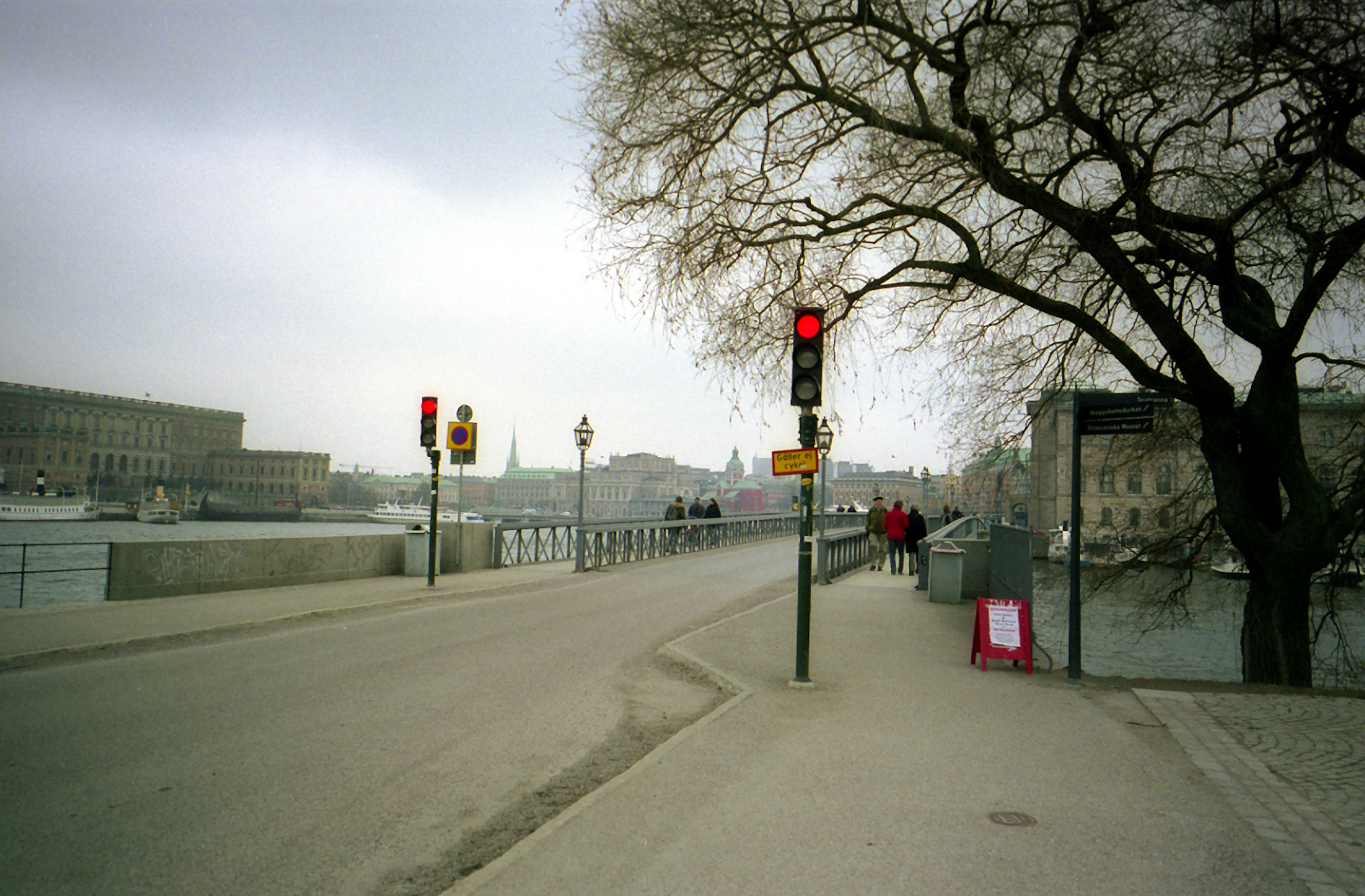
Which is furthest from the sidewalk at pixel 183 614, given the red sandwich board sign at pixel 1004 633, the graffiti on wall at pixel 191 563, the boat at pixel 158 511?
the boat at pixel 158 511

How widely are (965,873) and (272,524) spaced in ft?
210

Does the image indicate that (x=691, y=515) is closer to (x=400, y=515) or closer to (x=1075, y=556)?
(x=1075, y=556)

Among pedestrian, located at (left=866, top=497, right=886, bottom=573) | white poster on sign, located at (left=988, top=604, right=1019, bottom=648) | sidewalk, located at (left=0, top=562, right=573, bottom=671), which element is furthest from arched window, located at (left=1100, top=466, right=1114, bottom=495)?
sidewalk, located at (left=0, top=562, right=573, bottom=671)

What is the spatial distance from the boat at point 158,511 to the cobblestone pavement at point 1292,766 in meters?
57.3

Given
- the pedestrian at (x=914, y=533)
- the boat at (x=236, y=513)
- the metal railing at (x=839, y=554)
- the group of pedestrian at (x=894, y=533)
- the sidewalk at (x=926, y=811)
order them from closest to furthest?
the sidewalk at (x=926, y=811) < the metal railing at (x=839, y=554) < the group of pedestrian at (x=894, y=533) < the pedestrian at (x=914, y=533) < the boat at (x=236, y=513)

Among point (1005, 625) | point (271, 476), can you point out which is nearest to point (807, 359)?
point (1005, 625)

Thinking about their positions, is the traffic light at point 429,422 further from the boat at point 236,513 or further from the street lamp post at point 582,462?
the boat at point 236,513

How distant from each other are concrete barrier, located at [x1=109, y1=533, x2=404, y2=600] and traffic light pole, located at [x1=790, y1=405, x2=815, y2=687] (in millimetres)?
10165

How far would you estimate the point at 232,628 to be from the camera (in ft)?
35.8

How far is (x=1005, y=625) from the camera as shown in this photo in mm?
9961

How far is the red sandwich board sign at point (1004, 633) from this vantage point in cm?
984

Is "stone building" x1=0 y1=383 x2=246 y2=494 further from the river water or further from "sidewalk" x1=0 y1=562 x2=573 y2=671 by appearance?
"sidewalk" x1=0 y1=562 x2=573 y2=671

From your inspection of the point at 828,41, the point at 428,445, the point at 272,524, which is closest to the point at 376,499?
the point at 272,524

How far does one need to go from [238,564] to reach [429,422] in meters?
4.04
